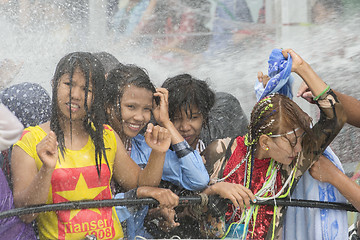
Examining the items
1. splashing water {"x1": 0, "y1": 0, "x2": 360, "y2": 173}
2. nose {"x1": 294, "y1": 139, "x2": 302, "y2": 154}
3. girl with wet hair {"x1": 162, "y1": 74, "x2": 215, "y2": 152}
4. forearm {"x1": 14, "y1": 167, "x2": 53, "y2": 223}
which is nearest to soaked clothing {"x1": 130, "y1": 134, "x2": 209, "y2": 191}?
girl with wet hair {"x1": 162, "y1": 74, "x2": 215, "y2": 152}

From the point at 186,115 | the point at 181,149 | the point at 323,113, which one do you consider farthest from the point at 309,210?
the point at 186,115

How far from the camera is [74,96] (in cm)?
302

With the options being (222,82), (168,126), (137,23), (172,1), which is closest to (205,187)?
(168,126)

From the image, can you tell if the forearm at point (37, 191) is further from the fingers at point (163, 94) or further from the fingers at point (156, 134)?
the fingers at point (163, 94)

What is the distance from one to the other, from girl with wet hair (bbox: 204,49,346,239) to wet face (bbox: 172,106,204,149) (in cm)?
36

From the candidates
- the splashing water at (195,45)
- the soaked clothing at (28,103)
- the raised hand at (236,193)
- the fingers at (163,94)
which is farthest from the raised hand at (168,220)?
the splashing water at (195,45)

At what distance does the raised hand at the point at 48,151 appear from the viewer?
2.70 m

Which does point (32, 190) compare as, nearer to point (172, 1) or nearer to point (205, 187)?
point (205, 187)

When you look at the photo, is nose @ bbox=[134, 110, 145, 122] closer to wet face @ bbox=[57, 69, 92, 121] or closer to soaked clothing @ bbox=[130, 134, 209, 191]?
soaked clothing @ bbox=[130, 134, 209, 191]

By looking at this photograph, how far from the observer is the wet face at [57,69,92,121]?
3.03 m

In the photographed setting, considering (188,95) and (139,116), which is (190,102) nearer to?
(188,95)

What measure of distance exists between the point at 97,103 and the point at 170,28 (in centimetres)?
291

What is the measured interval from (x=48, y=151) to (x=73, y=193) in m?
0.29

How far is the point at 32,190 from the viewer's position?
9.05ft
